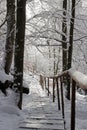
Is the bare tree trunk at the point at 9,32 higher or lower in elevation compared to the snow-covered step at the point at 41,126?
higher

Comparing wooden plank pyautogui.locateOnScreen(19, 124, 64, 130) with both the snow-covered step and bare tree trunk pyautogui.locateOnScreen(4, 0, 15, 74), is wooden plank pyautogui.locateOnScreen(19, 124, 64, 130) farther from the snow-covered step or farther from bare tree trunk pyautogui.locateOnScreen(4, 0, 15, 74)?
bare tree trunk pyautogui.locateOnScreen(4, 0, 15, 74)

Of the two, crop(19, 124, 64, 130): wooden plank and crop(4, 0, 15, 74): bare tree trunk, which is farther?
crop(4, 0, 15, 74): bare tree trunk

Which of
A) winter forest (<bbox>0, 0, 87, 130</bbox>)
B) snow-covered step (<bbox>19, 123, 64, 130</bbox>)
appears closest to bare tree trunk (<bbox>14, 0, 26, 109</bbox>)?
winter forest (<bbox>0, 0, 87, 130</bbox>)

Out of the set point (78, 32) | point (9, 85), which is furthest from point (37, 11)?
point (9, 85)

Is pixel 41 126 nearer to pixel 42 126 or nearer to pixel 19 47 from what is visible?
pixel 42 126

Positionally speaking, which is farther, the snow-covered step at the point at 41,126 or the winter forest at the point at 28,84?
the winter forest at the point at 28,84

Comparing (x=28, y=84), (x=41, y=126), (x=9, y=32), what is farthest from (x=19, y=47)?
(x=28, y=84)

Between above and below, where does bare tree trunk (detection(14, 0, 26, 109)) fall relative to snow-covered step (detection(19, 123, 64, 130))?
above

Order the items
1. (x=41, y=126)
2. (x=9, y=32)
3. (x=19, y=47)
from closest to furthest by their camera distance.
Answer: (x=41, y=126)
(x=19, y=47)
(x=9, y=32)

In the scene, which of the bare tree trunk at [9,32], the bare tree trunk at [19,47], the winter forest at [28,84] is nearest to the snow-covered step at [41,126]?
the winter forest at [28,84]

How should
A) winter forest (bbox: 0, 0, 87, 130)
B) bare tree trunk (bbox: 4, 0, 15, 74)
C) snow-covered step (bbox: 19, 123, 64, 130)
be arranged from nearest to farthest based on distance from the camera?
snow-covered step (bbox: 19, 123, 64, 130) → winter forest (bbox: 0, 0, 87, 130) → bare tree trunk (bbox: 4, 0, 15, 74)

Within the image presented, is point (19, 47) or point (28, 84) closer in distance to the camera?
point (19, 47)

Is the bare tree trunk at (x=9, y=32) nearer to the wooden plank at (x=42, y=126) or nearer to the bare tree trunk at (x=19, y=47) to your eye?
the bare tree trunk at (x=19, y=47)

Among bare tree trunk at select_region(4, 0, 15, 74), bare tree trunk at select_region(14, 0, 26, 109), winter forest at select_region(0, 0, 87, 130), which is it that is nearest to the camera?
winter forest at select_region(0, 0, 87, 130)
